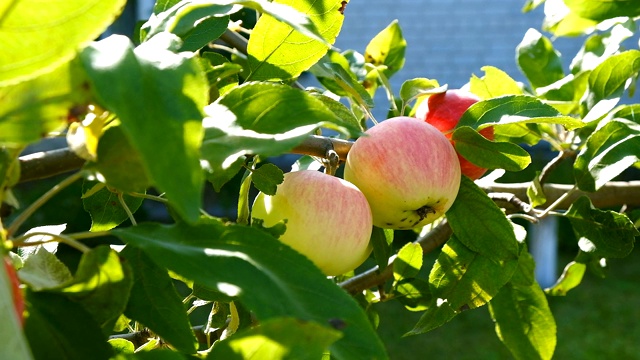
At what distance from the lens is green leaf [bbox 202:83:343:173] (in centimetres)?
56

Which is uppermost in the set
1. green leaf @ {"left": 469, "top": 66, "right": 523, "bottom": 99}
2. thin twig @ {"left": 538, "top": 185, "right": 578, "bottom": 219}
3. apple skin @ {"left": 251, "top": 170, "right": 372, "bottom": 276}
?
apple skin @ {"left": 251, "top": 170, "right": 372, "bottom": 276}

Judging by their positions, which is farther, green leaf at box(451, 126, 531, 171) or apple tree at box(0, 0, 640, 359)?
green leaf at box(451, 126, 531, 171)

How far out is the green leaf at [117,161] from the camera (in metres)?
0.58

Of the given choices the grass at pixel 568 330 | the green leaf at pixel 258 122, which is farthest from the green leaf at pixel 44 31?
the grass at pixel 568 330

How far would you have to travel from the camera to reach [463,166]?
1124 mm

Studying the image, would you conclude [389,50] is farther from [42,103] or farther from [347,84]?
[42,103]

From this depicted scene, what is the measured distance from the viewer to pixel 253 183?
905 millimetres

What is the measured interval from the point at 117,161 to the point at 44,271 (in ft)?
0.50

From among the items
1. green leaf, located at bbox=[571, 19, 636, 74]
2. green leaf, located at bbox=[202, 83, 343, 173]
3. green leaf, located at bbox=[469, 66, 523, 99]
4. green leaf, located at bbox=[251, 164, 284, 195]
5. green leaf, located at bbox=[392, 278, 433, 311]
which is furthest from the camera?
green leaf, located at bbox=[571, 19, 636, 74]

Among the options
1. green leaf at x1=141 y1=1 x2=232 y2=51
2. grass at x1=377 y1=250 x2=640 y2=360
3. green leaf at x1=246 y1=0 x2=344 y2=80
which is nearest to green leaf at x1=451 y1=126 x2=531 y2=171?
green leaf at x1=246 y1=0 x2=344 y2=80

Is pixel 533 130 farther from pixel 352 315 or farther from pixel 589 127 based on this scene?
pixel 352 315

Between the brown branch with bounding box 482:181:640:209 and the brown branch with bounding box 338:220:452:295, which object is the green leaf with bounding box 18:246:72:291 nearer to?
the brown branch with bounding box 338:220:452:295

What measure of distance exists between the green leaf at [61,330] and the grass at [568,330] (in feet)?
12.5

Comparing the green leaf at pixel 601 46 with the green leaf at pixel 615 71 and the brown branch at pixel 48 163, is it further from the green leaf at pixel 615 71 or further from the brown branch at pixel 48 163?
the brown branch at pixel 48 163
